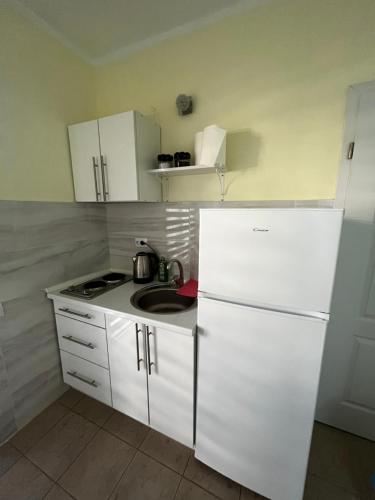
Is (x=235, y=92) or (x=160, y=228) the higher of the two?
(x=235, y=92)

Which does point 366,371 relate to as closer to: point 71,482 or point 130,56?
point 71,482

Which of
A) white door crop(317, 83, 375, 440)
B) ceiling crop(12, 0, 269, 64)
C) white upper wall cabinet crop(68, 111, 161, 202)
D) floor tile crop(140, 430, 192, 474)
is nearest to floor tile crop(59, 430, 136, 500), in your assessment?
floor tile crop(140, 430, 192, 474)

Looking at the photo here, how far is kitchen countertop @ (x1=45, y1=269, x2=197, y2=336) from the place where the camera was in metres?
1.08

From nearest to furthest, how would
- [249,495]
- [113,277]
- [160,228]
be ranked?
1. [249,495]
2. [160,228]
3. [113,277]

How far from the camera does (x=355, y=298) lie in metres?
1.27

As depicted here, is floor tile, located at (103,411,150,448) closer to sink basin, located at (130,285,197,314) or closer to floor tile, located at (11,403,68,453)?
floor tile, located at (11,403,68,453)

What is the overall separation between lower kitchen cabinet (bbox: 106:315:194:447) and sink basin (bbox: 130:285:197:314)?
0.33 metres

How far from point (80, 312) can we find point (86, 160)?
3.66ft

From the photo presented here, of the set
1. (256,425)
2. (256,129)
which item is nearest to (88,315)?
(256,425)

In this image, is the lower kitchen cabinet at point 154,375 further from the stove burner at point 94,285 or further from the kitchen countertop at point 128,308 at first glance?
the stove burner at point 94,285

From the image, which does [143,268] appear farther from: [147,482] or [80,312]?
[147,482]

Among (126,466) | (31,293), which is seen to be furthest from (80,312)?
(126,466)

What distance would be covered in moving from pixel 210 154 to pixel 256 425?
1470mm

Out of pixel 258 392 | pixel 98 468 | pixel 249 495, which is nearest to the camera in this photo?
pixel 258 392
